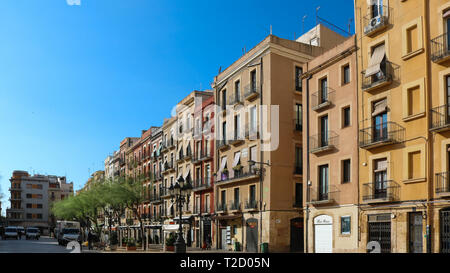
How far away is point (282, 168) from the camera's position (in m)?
37.9

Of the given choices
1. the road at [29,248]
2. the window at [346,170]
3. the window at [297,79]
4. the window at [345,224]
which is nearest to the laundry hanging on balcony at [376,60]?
the window at [346,170]

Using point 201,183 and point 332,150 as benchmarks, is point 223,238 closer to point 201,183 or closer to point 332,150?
point 201,183

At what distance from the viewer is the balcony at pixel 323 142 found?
30594 mm

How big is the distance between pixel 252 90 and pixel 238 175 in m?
7.29

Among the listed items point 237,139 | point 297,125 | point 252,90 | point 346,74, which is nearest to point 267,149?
point 297,125

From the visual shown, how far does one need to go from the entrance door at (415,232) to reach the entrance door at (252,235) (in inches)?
618

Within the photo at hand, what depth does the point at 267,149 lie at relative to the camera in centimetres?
3800

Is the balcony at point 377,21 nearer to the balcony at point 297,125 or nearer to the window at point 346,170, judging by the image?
the window at point 346,170

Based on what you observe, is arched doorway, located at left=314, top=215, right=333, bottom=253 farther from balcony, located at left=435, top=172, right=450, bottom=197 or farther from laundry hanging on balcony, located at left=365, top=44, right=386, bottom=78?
laundry hanging on balcony, located at left=365, top=44, right=386, bottom=78

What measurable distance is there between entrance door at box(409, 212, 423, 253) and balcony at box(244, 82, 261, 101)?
18.2 meters
